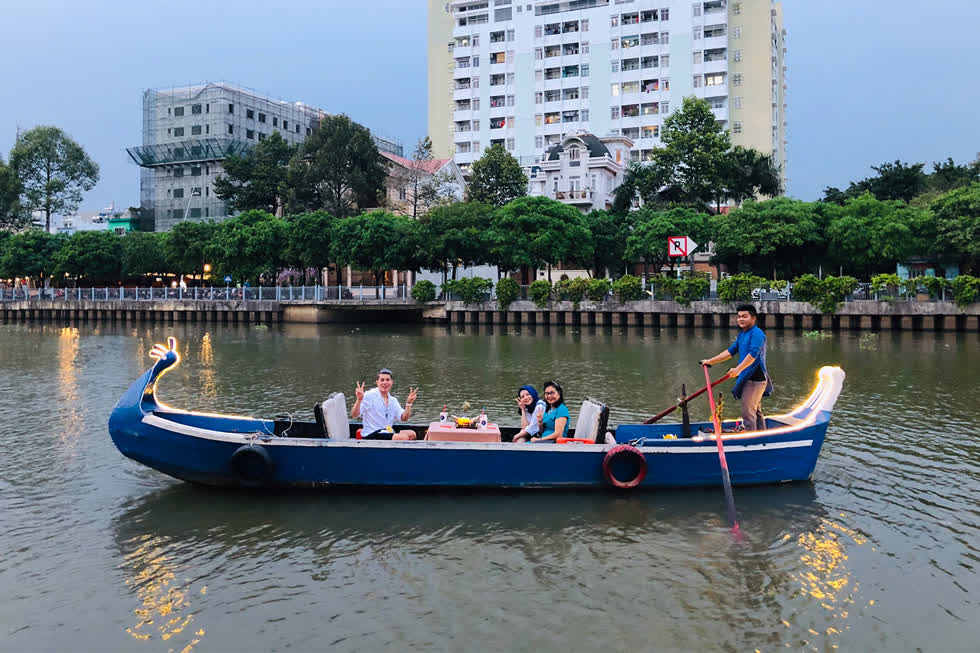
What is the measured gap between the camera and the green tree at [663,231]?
54.0 m

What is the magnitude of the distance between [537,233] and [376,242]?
1268 centimetres

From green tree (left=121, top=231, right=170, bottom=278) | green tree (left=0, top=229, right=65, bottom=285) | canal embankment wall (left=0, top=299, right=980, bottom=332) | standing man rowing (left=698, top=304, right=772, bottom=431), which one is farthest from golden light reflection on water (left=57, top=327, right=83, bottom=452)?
green tree (left=0, top=229, right=65, bottom=285)

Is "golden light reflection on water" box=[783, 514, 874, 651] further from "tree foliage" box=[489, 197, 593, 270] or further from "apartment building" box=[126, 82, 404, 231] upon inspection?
"apartment building" box=[126, 82, 404, 231]

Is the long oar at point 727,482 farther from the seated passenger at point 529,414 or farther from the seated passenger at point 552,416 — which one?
the seated passenger at point 529,414

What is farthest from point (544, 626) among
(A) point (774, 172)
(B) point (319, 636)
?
(A) point (774, 172)

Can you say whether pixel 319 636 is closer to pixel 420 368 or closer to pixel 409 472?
pixel 409 472

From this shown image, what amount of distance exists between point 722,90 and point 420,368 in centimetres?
7430

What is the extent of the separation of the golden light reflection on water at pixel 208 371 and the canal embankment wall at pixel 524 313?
19.2 meters

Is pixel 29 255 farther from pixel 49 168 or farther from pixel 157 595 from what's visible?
pixel 157 595

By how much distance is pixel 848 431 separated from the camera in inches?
640

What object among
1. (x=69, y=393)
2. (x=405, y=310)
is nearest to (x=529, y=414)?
(x=69, y=393)

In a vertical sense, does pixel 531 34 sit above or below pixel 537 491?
above

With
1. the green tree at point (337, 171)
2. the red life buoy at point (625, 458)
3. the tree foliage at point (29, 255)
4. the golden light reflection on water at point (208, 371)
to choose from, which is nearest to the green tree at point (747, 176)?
the green tree at point (337, 171)

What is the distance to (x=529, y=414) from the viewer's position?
40.3ft
